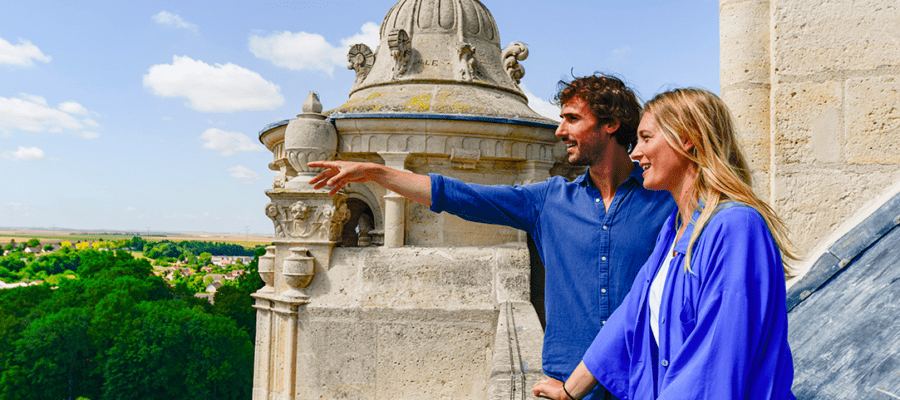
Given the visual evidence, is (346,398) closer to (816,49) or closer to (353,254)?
(353,254)

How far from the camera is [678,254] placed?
1.18m

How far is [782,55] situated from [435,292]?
106 inches

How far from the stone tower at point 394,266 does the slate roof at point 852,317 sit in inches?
68.6

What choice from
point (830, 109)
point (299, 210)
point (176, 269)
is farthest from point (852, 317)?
point (176, 269)

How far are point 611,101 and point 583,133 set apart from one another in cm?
13

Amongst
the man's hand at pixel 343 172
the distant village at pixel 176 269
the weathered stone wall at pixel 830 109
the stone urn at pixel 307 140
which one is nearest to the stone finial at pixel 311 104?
the stone urn at pixel 307 140

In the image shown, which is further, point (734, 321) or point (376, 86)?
point (376, 86)

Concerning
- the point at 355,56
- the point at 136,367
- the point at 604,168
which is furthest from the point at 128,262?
the point at 604,168

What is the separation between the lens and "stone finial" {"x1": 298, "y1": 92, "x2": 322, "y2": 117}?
443 centimetres

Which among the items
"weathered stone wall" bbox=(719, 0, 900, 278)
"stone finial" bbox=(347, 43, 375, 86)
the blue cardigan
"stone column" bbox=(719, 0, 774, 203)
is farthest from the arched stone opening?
the blue cardigan

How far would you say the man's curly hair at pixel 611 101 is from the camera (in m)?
1.82

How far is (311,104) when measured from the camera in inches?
175

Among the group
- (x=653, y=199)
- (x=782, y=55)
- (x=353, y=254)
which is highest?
(x=782, y=55)

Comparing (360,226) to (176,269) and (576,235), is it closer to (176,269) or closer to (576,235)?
(576,235)
